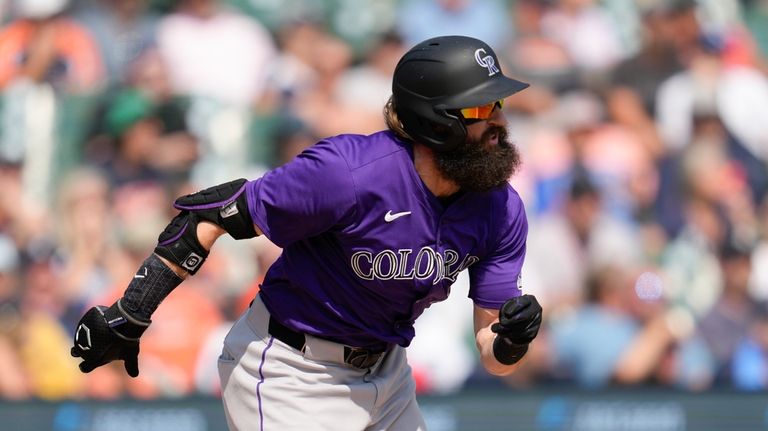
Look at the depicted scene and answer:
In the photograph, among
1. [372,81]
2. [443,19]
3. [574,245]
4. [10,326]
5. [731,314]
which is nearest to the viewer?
[10,326]

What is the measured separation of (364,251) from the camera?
356 cm

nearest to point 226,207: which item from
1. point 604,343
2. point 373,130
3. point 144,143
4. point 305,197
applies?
point 305,197

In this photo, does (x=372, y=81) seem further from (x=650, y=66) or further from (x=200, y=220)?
(x=200, y=220)

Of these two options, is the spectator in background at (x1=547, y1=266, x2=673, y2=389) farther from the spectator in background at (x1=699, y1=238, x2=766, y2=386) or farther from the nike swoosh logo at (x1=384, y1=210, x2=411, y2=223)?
the nike swoosh logo at (x1=384, y1=210, x2=411, y2=223)

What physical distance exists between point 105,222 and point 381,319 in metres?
4.36

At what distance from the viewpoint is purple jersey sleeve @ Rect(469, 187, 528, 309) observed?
3741 mm

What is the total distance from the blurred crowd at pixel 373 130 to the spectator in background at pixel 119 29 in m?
0.01

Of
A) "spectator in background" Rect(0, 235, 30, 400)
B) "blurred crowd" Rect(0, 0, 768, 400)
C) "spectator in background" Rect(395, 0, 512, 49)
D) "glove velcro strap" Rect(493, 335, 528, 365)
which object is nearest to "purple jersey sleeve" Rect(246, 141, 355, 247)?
"glove velcro strap" Rect(493, 335, 528, 365)

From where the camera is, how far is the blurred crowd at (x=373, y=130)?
7543mm

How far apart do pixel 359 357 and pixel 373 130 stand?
4514mm

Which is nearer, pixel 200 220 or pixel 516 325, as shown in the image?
pixel 516 325

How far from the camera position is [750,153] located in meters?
8.49

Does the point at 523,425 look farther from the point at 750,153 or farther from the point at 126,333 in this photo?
the point at 126,333

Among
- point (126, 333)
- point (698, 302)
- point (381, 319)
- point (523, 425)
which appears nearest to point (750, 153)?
point (698, 302)
